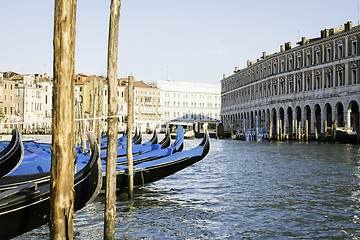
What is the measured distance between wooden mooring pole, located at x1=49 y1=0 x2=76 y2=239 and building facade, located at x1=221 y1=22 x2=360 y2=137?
92.3 feet

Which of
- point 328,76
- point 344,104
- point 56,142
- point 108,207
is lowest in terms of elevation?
point 108,207

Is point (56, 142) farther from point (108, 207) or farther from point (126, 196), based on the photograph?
point (126, 196)

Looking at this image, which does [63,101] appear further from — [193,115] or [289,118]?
[193,115]

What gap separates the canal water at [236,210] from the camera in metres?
5.81

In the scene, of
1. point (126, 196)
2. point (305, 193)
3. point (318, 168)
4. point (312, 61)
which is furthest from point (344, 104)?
point (126, 196)

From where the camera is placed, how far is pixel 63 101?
9.87 feet

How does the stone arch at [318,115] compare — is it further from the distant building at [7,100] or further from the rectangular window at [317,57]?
the distant building at [7,100]

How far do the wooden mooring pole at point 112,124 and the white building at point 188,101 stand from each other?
6513cm

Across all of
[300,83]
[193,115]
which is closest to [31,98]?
[193,115]

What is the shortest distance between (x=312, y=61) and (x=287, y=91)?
178 inches

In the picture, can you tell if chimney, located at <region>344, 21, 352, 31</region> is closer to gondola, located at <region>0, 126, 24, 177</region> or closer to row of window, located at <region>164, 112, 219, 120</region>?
gondola, located at <region>0, 126, 24, 177</region>

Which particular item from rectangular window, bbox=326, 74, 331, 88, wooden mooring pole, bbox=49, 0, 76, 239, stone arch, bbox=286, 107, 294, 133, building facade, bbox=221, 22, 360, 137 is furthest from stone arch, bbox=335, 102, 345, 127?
wooden mooring pole, bbox=49, 0, 76, 239

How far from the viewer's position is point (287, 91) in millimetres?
40156

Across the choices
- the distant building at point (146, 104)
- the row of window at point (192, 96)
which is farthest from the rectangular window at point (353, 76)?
the row of window at point (192, 96)
